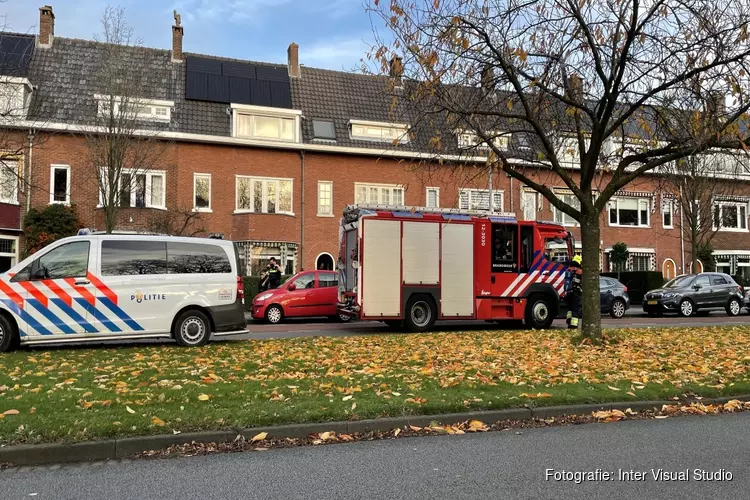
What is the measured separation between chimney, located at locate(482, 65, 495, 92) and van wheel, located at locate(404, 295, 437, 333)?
6.02m

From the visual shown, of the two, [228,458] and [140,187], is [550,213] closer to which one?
[140,187]

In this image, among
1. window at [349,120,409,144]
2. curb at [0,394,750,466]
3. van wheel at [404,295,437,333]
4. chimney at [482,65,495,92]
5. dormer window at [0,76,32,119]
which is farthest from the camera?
window at [349,120,409,144]

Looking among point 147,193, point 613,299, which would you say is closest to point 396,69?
point 613,299

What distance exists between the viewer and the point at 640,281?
3080cm

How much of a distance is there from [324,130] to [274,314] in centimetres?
1326

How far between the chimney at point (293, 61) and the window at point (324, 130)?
3.48 m

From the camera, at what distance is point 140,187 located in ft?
83.1

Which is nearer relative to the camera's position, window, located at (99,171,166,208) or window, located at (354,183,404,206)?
window, located at (99,171,166,208)

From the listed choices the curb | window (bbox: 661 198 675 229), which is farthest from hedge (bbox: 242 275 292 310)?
window (bbox: 661 198 675 229)

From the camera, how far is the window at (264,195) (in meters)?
28.2

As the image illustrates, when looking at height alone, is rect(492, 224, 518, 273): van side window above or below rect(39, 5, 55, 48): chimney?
below

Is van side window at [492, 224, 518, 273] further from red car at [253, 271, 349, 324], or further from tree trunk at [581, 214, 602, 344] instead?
red car at [253, 271, 349, 324]

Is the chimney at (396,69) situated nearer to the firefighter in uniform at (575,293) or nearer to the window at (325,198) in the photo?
the firefighter in uniform at (575,293)

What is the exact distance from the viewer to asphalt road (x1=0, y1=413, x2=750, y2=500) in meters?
4.47
